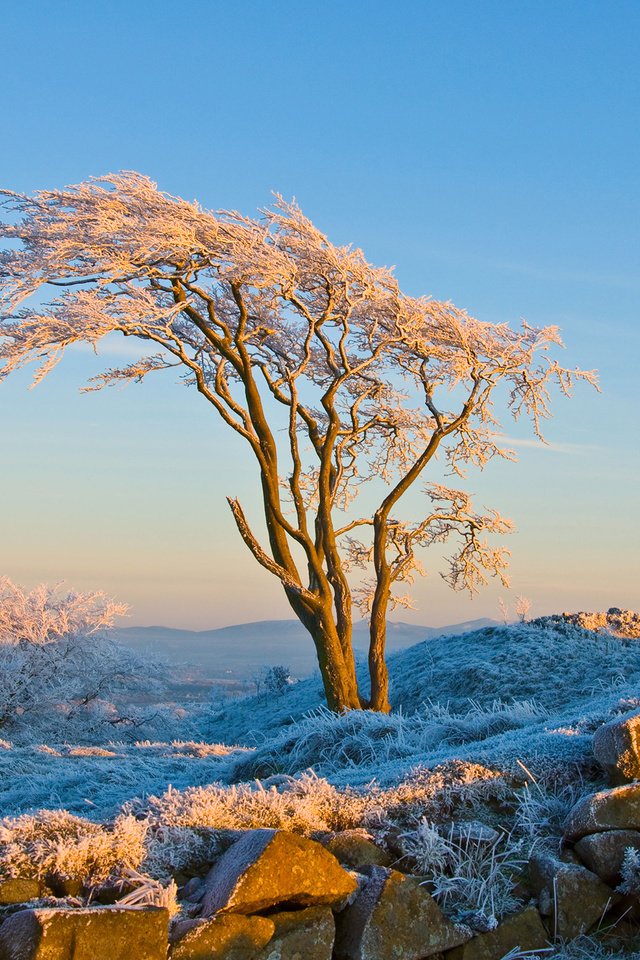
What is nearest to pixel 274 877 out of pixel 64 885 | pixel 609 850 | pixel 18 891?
pixel 64 885

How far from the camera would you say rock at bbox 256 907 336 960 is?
4051mm

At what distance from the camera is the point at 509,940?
4492 millimetres

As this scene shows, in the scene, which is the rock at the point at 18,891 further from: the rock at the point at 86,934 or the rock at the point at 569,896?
the rock at the point at 569,896

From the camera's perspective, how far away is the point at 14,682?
701 inches

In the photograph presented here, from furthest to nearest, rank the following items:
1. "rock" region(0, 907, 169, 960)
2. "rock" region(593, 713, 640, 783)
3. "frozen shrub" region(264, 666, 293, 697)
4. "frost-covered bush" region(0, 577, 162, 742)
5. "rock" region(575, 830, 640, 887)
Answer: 1. "frozen shrub" region(264, 666, 293, 697)
2. "frost-covered bush" region(0, 577, 162, 742)
3. "rock" region(593, 713, 640, 783)
4. "rock" region(575, 830, 640, 887)
5. "rock" region(0, 907, 169, 960)

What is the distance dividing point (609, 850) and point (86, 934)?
9.17ft

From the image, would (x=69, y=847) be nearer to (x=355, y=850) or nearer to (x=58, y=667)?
(x=355, y=850)

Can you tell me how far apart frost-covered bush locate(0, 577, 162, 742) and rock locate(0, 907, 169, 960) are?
14.7 m

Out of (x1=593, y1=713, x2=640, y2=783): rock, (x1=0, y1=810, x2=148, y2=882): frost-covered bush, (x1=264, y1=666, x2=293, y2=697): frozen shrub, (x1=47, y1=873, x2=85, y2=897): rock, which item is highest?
(x1=593, y1=713, x2=640, y2=783): rock

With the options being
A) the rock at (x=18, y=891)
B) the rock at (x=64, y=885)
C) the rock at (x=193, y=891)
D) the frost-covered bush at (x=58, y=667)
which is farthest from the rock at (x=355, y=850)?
the frost-covered bush at (x=58, y=667)

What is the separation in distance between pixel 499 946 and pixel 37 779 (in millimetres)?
6047

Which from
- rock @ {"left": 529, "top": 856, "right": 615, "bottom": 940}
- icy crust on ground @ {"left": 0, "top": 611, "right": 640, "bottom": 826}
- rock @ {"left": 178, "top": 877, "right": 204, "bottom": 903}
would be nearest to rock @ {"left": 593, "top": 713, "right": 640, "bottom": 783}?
icy crust on ground @ {"left": 0, "top": 611, "right": 640, "bottom": 826}

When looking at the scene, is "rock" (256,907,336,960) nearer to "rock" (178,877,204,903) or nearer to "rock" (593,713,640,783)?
"rock" (178,877,204,903)

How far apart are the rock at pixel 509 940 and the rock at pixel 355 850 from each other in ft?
1.92
